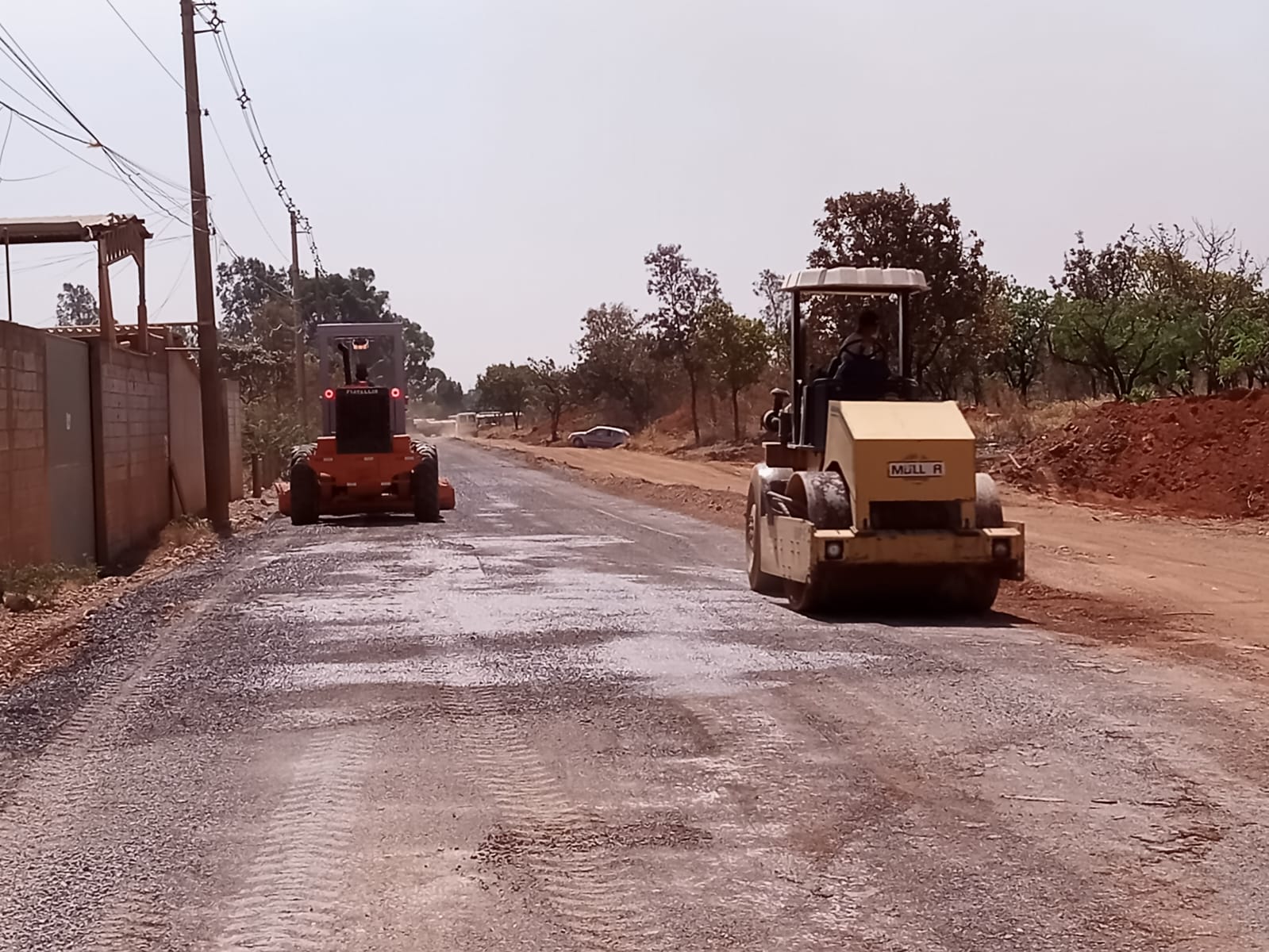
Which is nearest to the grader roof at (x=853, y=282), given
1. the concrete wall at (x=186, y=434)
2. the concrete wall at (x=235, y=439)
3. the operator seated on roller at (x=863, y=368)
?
the operator seated on roller at (x=863, y=368)

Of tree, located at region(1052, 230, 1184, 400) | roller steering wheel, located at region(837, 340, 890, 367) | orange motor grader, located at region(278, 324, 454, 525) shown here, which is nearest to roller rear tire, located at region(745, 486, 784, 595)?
roller steering wheel, located at region(837, 340, 890, 367)

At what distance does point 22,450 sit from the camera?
15016 mm

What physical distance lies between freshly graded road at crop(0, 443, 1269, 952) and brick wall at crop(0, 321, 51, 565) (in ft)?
12.3

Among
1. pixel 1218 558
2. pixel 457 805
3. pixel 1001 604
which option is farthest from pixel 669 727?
pixel 1218 558

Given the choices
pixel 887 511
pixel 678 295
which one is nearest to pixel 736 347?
pixel 678 295

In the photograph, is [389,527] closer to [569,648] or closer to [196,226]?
[196,226]

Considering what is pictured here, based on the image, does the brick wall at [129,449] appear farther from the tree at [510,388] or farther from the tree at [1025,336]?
the tree at [510,388]

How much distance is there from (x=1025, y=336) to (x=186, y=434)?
34.6 metres

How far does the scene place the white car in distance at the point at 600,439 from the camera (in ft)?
218

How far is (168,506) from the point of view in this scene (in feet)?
76.7

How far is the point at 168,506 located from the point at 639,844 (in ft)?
62.7

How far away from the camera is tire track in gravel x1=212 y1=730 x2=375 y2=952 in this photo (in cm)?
494

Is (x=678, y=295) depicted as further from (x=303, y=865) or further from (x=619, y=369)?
(x=303, y=865)

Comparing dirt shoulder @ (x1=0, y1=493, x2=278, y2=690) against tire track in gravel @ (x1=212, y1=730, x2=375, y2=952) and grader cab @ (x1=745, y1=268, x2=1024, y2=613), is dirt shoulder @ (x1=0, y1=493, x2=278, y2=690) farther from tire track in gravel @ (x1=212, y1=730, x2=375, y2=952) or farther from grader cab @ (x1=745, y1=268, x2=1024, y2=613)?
grader cab @ (x1=745, y1=268, x2=1024, y2=613)
